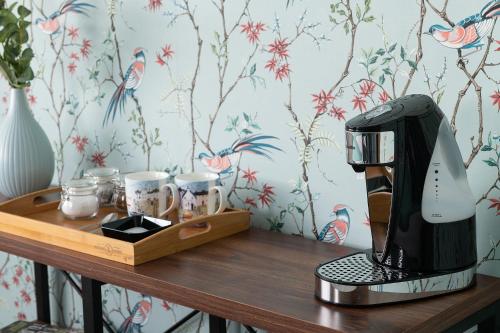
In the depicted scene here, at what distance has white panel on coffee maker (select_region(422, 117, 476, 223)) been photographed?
1336 millimetres

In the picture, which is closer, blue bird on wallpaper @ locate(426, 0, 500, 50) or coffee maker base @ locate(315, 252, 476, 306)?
coffee maker base @ locate(315, 252, 476, 306)

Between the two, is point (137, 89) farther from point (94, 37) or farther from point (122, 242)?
point (122, 242)

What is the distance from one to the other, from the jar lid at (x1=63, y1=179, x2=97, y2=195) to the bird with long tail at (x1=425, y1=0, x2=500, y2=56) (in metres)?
0.89

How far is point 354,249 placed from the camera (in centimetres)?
170

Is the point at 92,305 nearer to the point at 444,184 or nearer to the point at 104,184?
the point at 104,184

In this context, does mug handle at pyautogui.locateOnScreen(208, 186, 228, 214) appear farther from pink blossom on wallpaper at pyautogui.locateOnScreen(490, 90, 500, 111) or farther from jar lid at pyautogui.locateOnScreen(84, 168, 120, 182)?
pink blossom on wallpaper at pyautogui.locateOnScreen(490, 90, 500, 111)

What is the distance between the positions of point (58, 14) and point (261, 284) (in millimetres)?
1188

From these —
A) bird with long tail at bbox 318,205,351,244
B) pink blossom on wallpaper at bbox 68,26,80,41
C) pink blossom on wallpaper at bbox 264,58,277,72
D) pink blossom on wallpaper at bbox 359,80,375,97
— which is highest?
pink blossom on wallpaper at bbox 68,26,80,41

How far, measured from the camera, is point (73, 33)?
2.22 meters

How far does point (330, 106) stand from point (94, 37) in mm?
800

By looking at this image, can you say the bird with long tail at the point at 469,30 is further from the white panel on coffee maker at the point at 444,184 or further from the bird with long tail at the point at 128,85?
the bird with long tail at the point at 128,85

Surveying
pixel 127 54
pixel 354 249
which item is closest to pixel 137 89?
pixel 127 54

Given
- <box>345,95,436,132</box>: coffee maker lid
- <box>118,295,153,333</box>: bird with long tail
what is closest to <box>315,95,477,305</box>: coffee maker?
<box>345,95,436,132</box>: coffee maker lid

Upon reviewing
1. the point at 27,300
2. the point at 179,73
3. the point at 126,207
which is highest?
the point at 179,73
